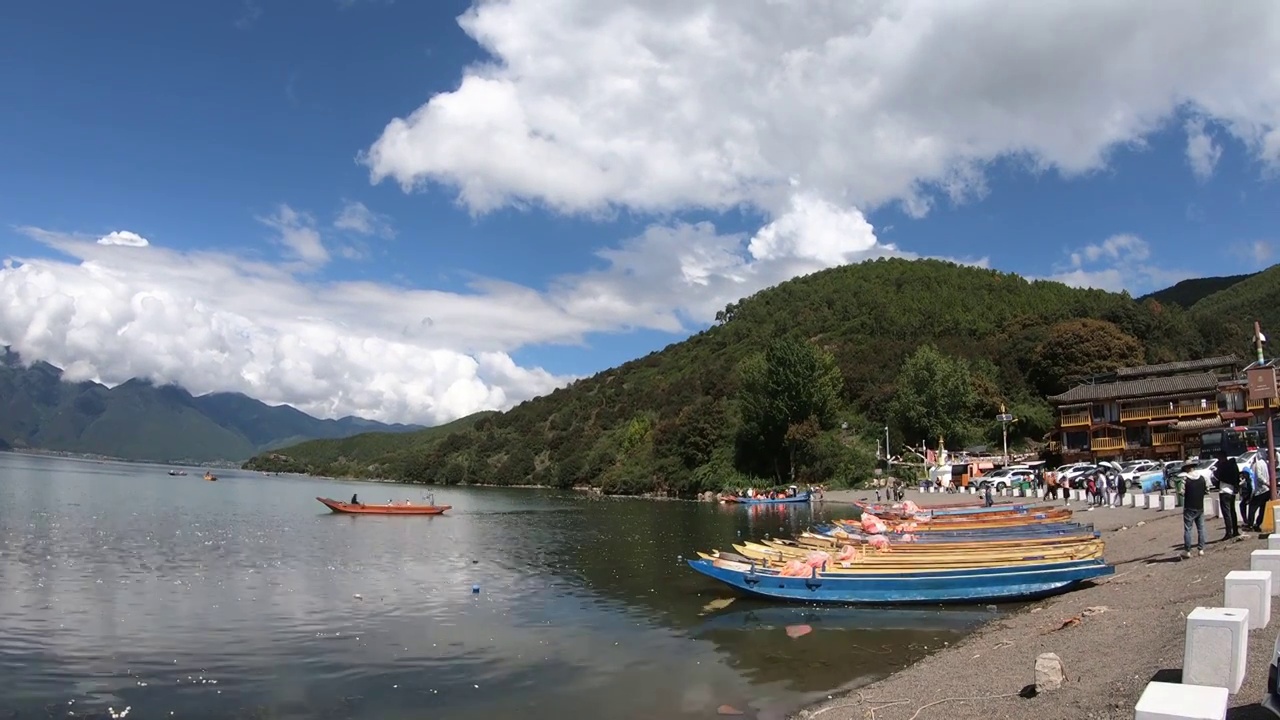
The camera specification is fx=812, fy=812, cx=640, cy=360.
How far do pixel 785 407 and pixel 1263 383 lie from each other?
7652cm

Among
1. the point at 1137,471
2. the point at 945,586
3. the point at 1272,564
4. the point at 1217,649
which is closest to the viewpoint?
the point at 1217,649

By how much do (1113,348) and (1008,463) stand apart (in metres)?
24.9

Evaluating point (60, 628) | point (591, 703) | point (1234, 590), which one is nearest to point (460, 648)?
point (591, 703)

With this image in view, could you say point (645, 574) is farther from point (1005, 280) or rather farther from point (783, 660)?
point (1005, 280)

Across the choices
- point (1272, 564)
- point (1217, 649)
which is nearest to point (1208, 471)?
point (1272, 564)

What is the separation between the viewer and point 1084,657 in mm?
12156

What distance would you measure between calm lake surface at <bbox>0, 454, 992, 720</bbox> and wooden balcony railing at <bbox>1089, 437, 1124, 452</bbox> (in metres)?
52.0

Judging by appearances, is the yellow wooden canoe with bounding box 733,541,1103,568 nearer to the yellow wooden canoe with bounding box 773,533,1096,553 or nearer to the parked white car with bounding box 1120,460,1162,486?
the yellow wooden canoe with bounding box 773,533,1096,553

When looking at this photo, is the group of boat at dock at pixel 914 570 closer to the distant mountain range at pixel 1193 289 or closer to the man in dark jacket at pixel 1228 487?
the man in dark jacket at pixel 1228 487

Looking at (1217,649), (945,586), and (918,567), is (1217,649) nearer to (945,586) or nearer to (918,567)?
(945,586)

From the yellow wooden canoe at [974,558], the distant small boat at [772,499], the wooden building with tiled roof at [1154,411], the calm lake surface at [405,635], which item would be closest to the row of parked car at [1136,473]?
the wooden building with tiled roof at [1154,411]

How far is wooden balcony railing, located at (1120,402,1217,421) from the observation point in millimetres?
67688

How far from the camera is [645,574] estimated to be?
29.7 m

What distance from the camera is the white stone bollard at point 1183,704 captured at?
5.79 m
